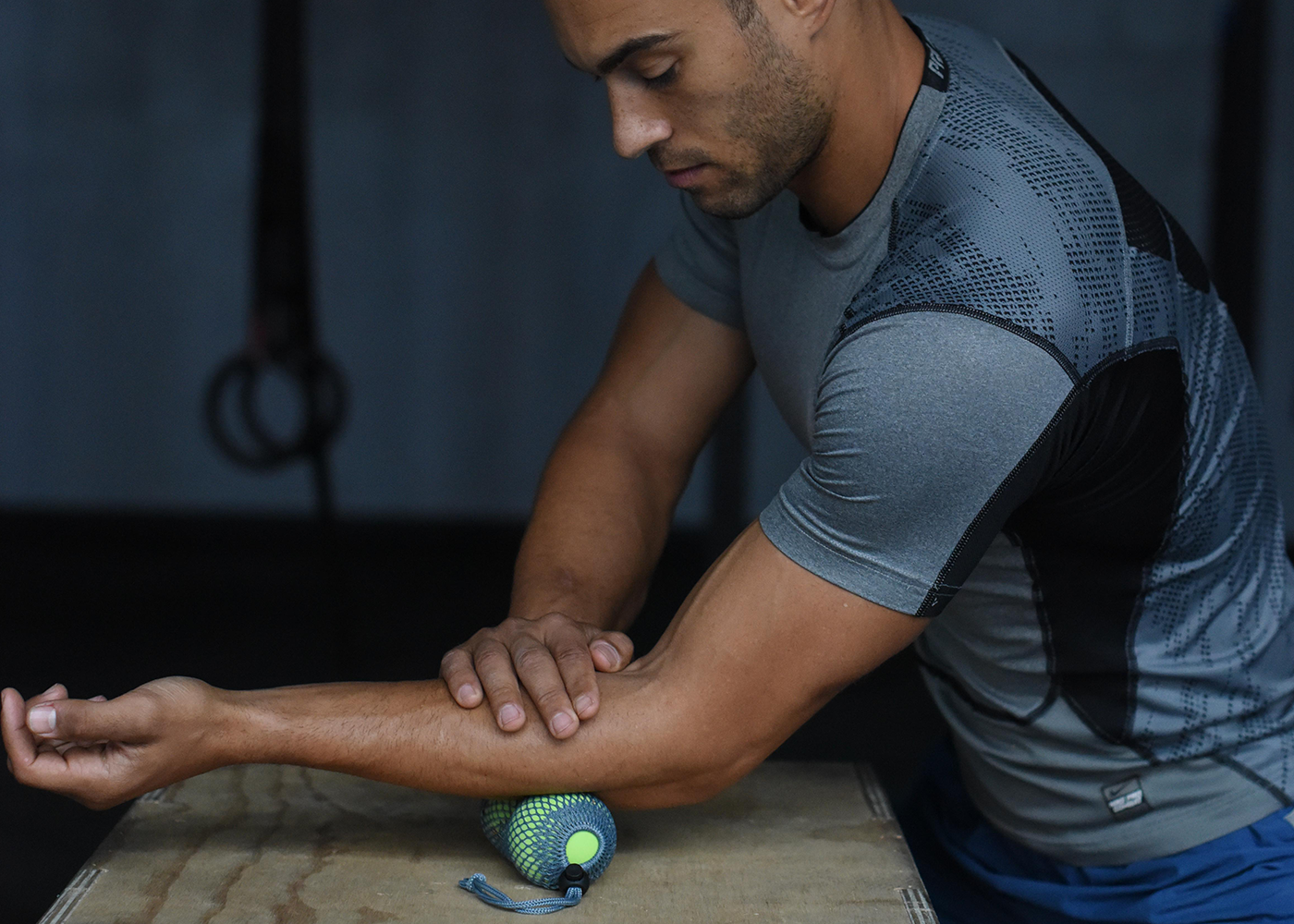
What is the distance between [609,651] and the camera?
1.15 m

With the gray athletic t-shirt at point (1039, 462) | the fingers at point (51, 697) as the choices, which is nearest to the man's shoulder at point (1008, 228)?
the gray athletic t-shirt at point (1039, 462)

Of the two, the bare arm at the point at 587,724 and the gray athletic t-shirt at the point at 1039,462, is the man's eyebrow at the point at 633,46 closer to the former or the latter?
the gray athletic t-shirt at the point at 1039,462

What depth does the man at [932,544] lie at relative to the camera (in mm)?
998

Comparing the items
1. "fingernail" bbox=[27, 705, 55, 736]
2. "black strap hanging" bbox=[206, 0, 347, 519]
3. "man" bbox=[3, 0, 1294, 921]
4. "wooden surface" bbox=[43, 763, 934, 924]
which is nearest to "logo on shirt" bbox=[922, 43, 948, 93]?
"man" bbox=[3, 0, 1294, 921]

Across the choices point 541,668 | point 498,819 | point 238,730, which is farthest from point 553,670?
point 238,730

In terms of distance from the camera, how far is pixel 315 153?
414cm

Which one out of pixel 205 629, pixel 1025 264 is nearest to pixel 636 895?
pixel 1025 264

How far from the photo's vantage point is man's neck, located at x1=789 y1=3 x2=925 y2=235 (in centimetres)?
113

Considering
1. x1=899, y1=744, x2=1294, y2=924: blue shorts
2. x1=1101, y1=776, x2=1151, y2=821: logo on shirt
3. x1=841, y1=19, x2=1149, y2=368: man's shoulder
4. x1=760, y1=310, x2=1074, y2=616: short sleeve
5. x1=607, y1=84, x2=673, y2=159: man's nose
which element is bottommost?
x1=899, y1=744, x2=1294, y2=924: blue shorts

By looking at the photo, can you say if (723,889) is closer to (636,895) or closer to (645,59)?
(636,895)

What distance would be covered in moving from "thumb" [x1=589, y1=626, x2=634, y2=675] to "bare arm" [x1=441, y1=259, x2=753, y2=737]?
0.04 ft

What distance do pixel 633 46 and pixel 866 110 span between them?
207 mm

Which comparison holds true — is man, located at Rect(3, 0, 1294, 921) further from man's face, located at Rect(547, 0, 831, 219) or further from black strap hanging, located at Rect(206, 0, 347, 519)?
black strap hanging, located at Rect(206, 0, 347, 519)

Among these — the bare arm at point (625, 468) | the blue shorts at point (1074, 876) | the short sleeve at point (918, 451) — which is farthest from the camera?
the bare arm at point (625, 468)
